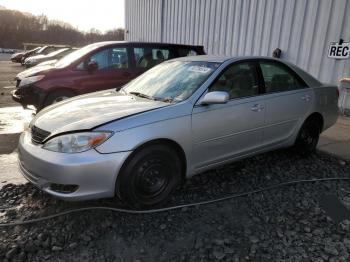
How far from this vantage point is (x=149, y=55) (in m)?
7.33

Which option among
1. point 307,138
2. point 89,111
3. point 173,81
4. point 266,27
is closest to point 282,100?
point 307,138

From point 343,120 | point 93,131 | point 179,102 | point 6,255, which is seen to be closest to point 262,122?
point 179,102

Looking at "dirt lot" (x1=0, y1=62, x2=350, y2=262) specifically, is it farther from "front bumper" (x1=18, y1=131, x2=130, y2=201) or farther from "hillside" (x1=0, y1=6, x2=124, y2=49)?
"hillside" (x1=0, y1=6, x2=124, y2=49)

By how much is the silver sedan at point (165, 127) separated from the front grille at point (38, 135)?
0.01m

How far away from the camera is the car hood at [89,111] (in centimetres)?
313

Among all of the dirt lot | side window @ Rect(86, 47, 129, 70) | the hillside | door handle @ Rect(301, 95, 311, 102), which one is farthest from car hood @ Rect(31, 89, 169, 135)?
the hillside

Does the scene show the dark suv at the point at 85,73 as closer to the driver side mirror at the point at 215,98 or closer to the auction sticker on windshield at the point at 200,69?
the auction sticker on windshield at the point at 200,69

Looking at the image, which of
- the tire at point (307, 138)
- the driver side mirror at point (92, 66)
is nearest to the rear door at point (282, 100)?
the tire at point (307, 138)

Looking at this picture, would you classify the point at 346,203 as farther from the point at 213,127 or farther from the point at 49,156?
the point at 49,156

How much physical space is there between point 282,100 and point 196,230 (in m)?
2.14

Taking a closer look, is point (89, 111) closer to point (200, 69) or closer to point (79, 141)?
point (79, 141)

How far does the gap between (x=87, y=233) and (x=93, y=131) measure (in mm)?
881

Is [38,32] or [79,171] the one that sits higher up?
[79,171]

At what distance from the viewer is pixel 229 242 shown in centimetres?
293
